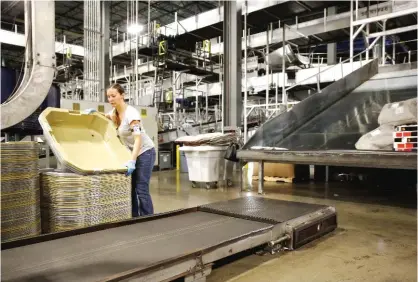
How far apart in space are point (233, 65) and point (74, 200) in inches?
174

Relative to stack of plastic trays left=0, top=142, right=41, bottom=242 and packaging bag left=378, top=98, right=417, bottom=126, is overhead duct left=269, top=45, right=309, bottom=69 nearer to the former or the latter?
packaging bag left=378, top=98, right=417, bottom=126

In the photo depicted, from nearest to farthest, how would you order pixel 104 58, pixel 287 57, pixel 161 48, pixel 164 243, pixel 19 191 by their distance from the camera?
pixel 164 243 → pixel 19 191 → pixel 104 58 → pixel 161 48 → pixel 287 57

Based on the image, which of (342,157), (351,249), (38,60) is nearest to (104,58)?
(38,60)

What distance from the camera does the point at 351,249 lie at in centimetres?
239

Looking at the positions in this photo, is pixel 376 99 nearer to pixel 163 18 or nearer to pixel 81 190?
pixel 81 190

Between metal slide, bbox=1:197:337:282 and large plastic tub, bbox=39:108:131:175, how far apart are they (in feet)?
2.10

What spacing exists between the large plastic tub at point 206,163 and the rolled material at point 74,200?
265 cm

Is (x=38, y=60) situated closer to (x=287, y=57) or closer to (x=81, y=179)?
(x=81, y=179)

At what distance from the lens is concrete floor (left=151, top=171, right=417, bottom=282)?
6.35 feet

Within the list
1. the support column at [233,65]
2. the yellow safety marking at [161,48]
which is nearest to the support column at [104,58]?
the yellow safety marking at [161,48]

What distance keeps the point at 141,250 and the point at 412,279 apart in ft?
5.16

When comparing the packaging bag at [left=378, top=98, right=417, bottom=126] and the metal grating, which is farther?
the packaging bag at [left=378, top=98, right=417, bottom=126]

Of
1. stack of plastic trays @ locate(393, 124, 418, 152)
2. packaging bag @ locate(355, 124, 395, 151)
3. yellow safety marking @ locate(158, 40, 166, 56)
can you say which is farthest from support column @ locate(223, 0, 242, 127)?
stack of plastic trays @ locate(393, 124, 418, 152)

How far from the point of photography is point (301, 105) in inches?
214
